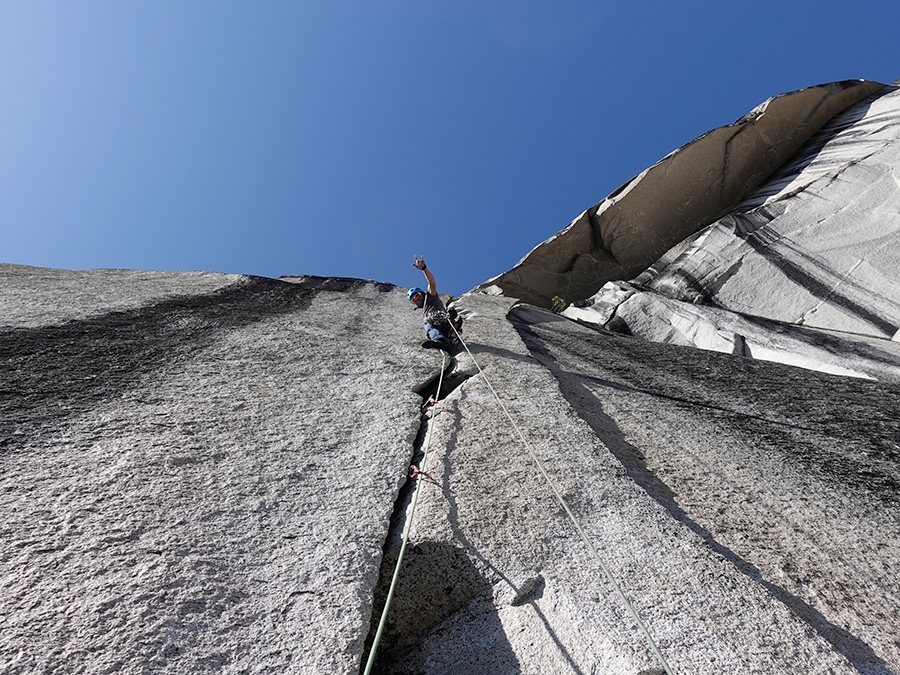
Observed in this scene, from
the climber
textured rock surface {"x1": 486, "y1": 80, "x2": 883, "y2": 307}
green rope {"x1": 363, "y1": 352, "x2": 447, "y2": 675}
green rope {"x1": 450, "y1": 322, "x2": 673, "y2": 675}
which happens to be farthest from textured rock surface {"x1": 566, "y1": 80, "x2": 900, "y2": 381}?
green rope {"x1": 363, "y1": 352, "x2": 447, "y2": 675}

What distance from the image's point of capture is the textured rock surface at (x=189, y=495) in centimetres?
170

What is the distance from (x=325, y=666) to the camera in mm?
1668

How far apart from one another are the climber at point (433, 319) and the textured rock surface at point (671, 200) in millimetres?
8460

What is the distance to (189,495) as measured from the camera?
238 centimetres

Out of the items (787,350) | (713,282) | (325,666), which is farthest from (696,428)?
(713,282)

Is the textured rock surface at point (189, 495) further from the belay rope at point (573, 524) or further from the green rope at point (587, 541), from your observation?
the green rope at point (587, 541)

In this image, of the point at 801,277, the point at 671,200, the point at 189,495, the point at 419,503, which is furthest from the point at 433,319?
the point at 671,200

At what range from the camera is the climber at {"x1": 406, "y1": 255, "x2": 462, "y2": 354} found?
17.4 feet

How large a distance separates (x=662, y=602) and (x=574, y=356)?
391cm

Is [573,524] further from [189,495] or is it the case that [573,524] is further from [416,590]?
[189,495]

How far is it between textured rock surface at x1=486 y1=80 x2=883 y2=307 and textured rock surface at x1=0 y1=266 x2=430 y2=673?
37.0 feet

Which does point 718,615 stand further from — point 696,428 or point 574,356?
point 574,356

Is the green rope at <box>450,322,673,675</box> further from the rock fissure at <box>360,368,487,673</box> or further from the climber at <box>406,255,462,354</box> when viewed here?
the climber at <box>406,255,462,354</box>

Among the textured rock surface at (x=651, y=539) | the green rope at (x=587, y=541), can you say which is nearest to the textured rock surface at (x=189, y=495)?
the textured rock surface at (x=651, y=539)
